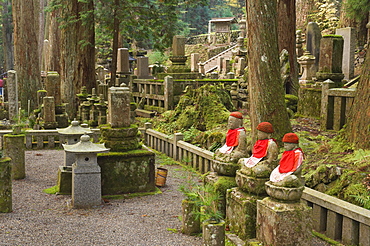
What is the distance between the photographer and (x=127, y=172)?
8828 millimetres

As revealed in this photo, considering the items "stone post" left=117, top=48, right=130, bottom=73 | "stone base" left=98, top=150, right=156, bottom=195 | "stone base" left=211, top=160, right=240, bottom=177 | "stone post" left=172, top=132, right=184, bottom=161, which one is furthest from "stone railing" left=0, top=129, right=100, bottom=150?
"stone post" left=117, top=48, right=130, bottom=73

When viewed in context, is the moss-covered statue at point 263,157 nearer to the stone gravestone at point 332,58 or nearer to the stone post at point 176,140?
the stone post at point 176,140

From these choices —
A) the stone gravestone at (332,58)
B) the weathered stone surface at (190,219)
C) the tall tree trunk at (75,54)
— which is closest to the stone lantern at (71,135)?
the weathered stone surface at (190,219)

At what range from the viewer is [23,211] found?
303 inches

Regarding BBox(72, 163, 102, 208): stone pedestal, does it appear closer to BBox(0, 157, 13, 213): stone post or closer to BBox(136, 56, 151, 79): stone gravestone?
BBox(0, 157, 13, 213): stone post

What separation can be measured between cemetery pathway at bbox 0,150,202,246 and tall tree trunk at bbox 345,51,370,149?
3.55 metres

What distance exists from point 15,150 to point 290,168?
6.99m

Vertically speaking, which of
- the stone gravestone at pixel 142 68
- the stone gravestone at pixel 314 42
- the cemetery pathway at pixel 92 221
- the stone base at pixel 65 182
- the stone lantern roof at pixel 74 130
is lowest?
the cemetery pathway at pixel 92 221

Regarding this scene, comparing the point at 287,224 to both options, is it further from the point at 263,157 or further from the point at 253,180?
the point at 263,157

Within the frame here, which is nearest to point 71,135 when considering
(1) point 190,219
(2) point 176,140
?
(2) point 176,140

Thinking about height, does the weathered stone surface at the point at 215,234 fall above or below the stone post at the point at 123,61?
below

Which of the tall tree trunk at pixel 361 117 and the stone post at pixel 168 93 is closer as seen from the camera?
the tall tree trunk at pixel 361 117

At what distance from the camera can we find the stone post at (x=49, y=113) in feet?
48.6

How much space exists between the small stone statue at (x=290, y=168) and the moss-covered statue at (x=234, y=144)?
149 centimetres
